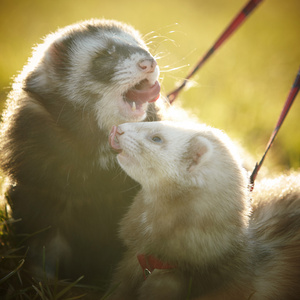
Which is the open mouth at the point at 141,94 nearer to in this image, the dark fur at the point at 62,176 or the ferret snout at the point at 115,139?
the dark fur at the point at 62,176

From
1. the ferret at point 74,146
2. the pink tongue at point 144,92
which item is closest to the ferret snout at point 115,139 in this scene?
the ferret at point 74,146

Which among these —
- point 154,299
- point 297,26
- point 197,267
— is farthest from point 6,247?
point 297,26

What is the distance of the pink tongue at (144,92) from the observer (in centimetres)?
184

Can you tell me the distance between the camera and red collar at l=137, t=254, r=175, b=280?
147 centimetres

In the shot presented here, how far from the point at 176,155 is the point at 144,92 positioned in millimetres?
479

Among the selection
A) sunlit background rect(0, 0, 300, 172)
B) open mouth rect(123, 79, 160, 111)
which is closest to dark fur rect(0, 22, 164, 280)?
open mouth rect(123, 79, 160, 111)

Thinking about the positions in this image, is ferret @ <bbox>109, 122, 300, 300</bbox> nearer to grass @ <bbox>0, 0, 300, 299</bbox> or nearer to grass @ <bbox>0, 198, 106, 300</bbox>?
grass @ <bbox>0, 198, 106, 300</bbox>

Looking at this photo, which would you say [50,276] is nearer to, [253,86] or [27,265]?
[27,265]

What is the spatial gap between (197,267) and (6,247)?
1060mm

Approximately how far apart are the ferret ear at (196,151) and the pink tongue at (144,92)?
409mm

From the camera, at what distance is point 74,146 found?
177 centimetres

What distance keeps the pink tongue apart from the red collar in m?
0.76

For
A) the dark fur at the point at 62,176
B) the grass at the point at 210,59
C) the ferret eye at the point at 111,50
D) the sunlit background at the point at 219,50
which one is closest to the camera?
the dark fur at the point at 62,176

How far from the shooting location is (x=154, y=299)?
4.72 ft
